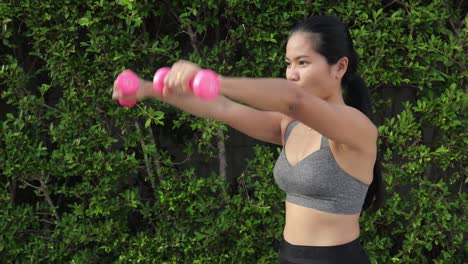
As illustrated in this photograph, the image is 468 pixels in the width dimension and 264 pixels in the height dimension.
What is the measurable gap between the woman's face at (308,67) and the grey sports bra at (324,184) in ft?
0.63

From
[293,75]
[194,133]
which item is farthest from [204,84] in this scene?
[194,133]

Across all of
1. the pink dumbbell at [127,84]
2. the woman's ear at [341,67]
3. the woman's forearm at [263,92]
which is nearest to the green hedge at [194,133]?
the woman's ear at [341,67]

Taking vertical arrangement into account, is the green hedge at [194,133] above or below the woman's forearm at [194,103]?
below

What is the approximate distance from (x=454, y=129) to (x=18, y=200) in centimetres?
283

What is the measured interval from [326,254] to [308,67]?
64cm

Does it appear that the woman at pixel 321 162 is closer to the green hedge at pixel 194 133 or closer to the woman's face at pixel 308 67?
the woman's face at pixel 308 67

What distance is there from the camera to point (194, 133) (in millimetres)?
4719

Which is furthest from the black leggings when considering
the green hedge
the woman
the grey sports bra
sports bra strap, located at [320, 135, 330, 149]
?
the green hedge

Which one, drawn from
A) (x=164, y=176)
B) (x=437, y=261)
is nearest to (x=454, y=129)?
(x=437, y=261)

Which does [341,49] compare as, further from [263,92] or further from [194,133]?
[194,133]

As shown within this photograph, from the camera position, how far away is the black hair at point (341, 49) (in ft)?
8.62

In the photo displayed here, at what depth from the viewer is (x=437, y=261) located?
181 inches

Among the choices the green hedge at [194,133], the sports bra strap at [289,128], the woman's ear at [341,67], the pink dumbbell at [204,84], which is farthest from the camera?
the green hedge at [194,133]

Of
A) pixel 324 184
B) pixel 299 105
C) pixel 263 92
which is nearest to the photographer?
pixel 263 92
